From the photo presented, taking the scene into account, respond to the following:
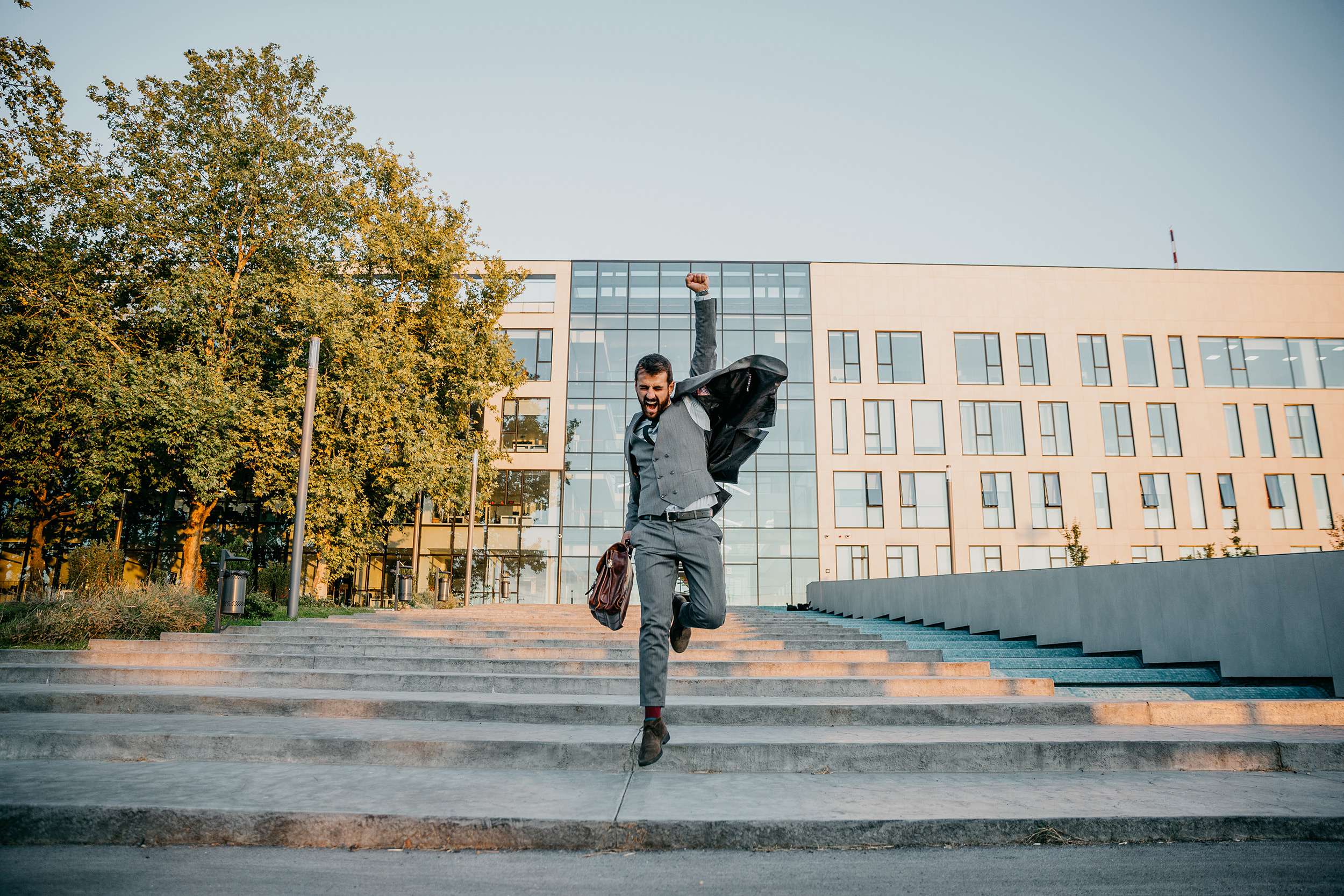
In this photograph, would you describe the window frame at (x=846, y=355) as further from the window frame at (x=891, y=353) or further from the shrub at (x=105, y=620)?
the shrub at (x=105, y=620)

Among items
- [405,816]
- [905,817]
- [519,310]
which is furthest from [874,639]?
[519,310]

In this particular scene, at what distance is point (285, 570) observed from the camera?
1658cm

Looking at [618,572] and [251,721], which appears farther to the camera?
[251,721]

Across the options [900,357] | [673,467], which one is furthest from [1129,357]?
[673,467]

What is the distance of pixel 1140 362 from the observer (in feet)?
109

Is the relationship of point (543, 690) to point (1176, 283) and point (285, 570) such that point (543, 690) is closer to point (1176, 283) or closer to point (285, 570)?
point (285, 570)

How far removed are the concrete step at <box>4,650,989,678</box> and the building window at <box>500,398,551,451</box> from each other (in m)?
24.0

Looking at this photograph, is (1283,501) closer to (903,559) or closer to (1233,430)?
(1233,430)

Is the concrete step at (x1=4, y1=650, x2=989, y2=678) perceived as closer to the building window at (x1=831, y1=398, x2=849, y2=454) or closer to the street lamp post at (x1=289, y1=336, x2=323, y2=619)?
the street lamp post at (x1=289, y1=336, x2=323, y2=619)

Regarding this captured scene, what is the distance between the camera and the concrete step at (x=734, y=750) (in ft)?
12.1

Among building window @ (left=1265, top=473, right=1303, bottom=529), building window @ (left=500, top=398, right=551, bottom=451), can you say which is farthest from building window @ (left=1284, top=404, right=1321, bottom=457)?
building window @ (left=500, top=398, right=551, bottom=451)

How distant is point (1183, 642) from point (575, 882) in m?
7.17

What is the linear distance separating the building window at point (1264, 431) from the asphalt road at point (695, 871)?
124ft

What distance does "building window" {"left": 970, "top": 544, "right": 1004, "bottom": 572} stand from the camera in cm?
3098
